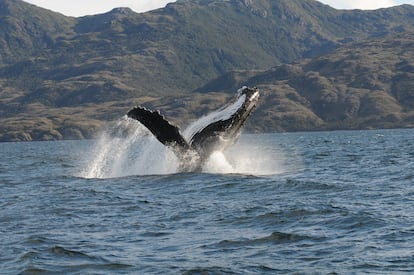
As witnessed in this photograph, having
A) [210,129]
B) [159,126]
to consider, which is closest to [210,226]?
[159,126]

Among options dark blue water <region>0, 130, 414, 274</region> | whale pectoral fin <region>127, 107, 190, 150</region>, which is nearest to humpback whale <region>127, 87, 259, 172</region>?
whale pectoral fin <region>127, 107, 190, 150</region>

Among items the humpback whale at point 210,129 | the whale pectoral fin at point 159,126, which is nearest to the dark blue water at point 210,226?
the humpback whale at point 210,129

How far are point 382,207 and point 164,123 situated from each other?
629 cm

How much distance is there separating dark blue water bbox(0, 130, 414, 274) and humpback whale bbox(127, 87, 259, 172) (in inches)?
48.5

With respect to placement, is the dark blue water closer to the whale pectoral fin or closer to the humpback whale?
the humpback whale

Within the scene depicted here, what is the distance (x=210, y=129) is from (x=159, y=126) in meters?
2.13

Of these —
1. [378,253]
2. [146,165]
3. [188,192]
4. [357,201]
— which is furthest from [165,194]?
[378,253]

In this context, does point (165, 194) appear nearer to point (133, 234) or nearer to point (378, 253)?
point (133, 234)

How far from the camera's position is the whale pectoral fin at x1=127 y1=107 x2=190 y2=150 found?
61.9ft

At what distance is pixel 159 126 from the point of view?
1958 centimetres

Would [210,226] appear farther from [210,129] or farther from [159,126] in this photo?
[210,129]

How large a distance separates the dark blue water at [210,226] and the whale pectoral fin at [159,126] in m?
1.54

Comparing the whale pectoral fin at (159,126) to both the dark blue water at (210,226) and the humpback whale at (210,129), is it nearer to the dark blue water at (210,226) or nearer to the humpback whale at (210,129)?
the humpback whale at (210,129)

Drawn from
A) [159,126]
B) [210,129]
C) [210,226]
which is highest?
[210,129]
